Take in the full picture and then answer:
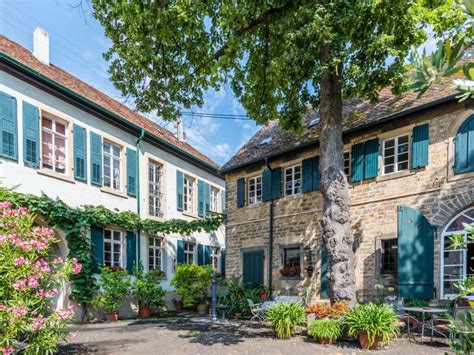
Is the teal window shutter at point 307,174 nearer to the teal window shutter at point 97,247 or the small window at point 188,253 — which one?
the teal window shutter at point 97,247

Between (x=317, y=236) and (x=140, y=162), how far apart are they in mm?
7821

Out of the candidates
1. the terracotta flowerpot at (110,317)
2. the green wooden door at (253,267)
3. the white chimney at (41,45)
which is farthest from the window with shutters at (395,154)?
the white chimney at (41,45)

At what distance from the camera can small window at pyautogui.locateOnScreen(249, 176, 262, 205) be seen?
14.0 meters

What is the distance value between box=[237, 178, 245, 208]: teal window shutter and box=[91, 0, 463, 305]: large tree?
399 centimetres

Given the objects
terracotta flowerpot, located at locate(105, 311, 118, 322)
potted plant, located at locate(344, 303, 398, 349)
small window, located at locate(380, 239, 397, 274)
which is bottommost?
terracotta flowerpot, located at locate(105, 311, 118, 322)

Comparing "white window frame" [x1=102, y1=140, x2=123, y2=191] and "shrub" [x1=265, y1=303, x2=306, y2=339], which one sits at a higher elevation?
"white window frame" [x1=102, y1=140, x2=123, y2=191]

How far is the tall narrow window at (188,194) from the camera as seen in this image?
58.1 ft

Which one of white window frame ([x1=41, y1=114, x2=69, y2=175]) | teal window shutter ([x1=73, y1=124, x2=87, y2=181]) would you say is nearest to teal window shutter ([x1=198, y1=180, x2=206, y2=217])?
teal window shutter ([x1=73, y1=124, x2=87, y2=181])

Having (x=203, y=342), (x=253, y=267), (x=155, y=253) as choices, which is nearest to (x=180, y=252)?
(x=155, y=253)

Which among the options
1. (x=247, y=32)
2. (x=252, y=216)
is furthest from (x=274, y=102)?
(x=252, y=216)

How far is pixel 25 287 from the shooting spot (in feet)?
17.5

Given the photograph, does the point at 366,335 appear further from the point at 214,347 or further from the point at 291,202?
the point at 291,202

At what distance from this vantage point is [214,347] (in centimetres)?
731

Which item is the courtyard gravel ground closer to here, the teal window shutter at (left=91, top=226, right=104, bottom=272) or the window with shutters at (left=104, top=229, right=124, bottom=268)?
the teal window shutter at (left=91, top=226, right=104, bottom=272)
